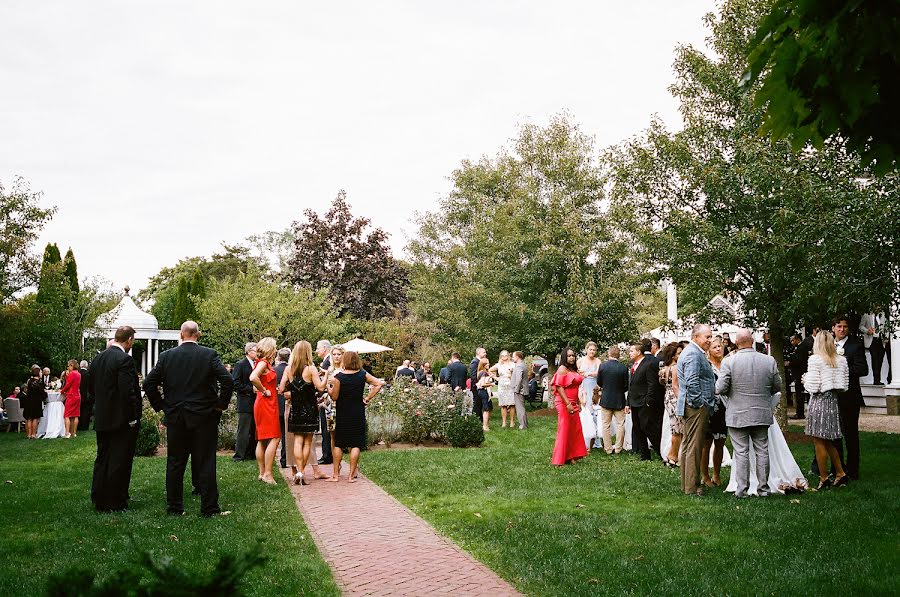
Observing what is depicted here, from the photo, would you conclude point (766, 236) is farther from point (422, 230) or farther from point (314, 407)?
point (422, 230)

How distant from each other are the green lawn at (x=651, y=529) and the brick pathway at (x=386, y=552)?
0.69 feet

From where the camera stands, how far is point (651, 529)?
7949mm

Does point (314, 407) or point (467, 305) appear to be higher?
point (467, 305)

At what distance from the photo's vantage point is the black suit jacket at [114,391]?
364 inches

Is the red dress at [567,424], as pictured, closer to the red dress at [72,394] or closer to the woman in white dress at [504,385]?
the woman in white dress at [504,385]

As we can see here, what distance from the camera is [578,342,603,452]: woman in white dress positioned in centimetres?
1566

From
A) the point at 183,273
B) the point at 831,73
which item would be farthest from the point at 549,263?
the point at 183,273

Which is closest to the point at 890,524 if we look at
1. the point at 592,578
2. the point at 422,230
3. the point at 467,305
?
the point at 592,578

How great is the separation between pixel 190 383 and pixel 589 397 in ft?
29.7

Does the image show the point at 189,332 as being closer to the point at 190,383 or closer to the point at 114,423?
the point at 190,383

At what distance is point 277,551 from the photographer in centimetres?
720

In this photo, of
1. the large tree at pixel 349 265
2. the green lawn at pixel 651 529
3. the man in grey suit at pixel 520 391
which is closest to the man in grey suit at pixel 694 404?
the green lawn at pixel 651 529

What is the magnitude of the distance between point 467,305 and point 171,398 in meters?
24.6

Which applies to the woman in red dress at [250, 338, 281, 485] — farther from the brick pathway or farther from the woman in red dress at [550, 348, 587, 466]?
the woman in red dress at [550, 348, 587, 466]
